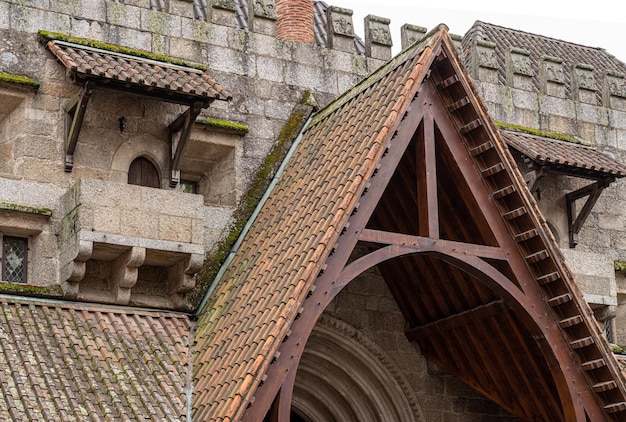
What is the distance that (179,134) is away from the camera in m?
16.8

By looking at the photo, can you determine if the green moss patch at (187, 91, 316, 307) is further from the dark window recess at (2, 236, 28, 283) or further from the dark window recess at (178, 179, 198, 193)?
the dark window recess at (2, 236, 28, 283)

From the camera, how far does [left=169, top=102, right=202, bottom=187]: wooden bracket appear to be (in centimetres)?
1639

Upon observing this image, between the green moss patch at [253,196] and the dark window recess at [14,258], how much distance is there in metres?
1.92

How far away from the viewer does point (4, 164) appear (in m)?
16.1

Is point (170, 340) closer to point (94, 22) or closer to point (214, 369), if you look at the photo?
point (214, 369)

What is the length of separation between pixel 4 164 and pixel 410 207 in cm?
477

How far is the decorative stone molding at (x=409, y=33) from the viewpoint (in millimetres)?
19078

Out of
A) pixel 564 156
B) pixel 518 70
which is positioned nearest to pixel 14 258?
pixel 564 156

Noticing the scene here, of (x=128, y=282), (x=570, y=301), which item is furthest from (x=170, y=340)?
(x=570, y=301)

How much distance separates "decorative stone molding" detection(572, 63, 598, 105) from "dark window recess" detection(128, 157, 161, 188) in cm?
697

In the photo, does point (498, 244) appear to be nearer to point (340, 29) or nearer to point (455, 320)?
point (455, 320)

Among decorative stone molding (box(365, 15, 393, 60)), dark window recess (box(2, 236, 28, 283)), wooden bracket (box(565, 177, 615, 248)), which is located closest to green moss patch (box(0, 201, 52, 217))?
dark window recess (box(2, 236, 28, 283))

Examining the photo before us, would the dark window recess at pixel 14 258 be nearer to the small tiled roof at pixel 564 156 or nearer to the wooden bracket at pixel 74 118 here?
the wooden bracket at pixel 74 118

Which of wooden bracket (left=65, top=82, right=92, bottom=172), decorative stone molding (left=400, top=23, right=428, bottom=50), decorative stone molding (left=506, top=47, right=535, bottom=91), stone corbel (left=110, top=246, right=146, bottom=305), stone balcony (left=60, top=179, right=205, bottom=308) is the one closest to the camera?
stone balcony (left=60, top=179, right=205, bottom=308)
